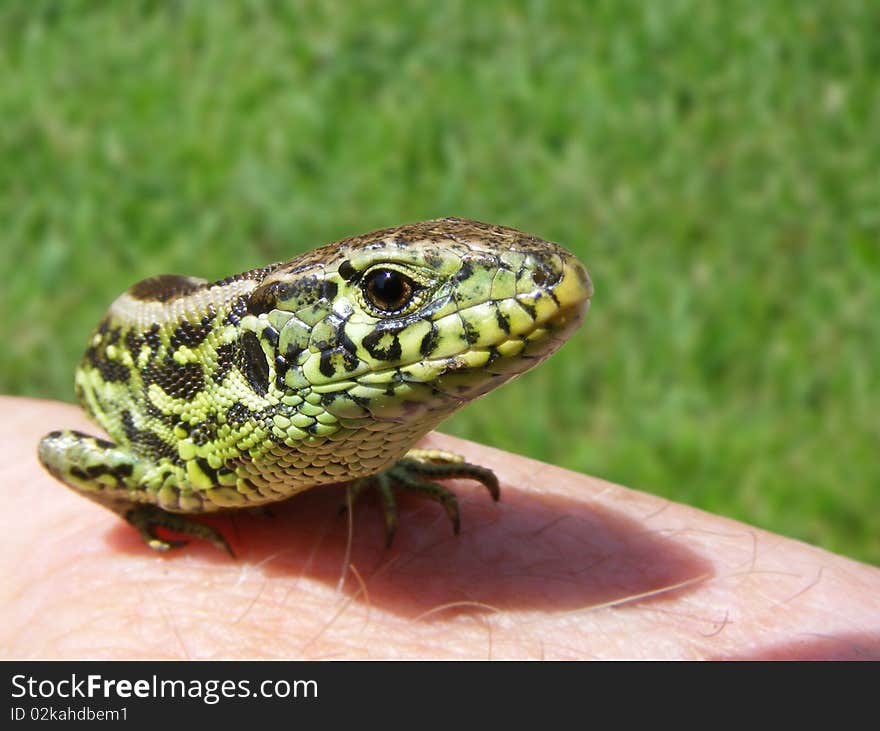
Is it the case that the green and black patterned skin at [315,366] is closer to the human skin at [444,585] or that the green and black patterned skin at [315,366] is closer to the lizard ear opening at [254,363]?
the lizard ear opening at [254,363]

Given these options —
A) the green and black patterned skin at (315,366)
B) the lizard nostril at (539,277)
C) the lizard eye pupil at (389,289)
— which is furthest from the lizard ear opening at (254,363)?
the lizard nostril at (539,277)

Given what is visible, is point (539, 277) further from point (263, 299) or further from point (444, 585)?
point (444, 585)

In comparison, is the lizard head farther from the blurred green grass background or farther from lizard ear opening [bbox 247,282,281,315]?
the blurred green grass background

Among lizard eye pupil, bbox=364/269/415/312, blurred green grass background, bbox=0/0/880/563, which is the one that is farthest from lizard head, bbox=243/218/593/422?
blurred green grass background, bbox=0/0/880/563

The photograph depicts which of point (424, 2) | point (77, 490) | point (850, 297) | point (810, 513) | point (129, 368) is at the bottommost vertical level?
point (810, 513)

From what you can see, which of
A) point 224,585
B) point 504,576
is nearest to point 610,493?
point 504,576

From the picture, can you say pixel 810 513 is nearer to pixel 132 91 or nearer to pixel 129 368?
pixel 129 368

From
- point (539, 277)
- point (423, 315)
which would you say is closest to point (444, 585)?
point (423, 315)
